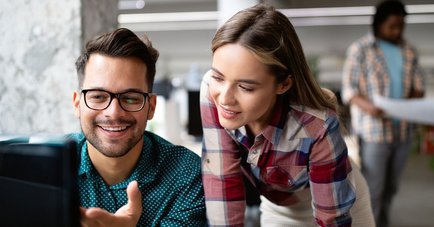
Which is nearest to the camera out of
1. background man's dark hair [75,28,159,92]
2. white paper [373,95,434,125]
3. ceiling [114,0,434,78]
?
background man's dark hair [75,28,159,92]

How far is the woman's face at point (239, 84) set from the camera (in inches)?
38.1

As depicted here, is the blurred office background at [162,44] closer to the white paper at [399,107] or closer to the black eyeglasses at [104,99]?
the black eyeglasses at [104,99]

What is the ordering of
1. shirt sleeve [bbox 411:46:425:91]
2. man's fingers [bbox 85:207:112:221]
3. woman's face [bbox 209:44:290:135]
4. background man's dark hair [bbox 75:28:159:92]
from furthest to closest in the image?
shirt sleeve [bbox 411:46:425:91], background man's dark hair [bbox 75:28:159:92], woman's face [bbox 209:44:290:135], man's fingers [bbox 85:207:112:221]

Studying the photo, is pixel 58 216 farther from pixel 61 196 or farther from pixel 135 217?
pixel 135 217

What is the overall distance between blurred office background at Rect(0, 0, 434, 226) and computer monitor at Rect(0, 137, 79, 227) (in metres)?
0.13

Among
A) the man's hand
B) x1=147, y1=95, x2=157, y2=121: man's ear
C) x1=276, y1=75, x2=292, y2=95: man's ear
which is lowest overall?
the man's hand

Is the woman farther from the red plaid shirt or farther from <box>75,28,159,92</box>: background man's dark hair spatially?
<box>75,28,159,92</box>: background man's dark hair

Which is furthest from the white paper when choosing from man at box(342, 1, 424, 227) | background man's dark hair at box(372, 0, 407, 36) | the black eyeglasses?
the black eyeglasses

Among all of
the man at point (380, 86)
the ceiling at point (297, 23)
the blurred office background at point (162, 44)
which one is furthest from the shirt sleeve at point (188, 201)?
the ceiling at point (297, 23)

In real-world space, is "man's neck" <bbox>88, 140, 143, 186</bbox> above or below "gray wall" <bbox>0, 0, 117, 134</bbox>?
below

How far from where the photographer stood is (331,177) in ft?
3.57

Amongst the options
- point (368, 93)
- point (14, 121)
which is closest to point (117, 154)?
point (14, 121)

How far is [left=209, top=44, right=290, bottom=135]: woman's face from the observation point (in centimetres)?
97

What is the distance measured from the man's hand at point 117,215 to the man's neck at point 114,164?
30 centimetres
